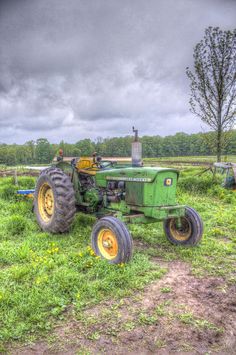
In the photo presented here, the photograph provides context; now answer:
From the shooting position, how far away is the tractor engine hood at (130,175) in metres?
5.02

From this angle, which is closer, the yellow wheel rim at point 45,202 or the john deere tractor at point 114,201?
the john deere tractor at point 114,201

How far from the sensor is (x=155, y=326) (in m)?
3.12

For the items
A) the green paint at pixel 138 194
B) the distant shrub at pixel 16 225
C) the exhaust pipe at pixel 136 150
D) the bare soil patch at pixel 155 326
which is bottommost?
the bare soil patch at pixel 155 326

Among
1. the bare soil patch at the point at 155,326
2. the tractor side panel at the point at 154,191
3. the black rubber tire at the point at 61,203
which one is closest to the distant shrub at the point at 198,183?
the tractor side panel at the point at 154,191

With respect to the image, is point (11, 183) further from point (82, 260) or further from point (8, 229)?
point (82, 260)

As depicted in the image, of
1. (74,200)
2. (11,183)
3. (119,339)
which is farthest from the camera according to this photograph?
(11,183)

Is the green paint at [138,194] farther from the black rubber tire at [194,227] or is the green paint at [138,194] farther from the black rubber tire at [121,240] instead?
the black rubber tire at [121,240]

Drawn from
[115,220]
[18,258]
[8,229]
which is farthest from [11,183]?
[115,220]

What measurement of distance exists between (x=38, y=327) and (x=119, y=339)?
0.85 m

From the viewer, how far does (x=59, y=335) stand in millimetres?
2984

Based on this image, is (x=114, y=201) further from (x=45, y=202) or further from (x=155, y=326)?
(x=155, y=326)

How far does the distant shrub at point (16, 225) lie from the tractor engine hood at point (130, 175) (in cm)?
188

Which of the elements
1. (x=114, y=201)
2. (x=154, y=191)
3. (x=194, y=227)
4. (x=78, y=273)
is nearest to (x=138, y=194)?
(x=154, y=191)

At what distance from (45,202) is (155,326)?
13.6 ft
